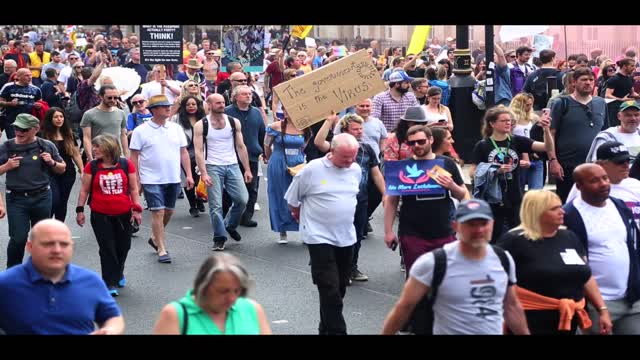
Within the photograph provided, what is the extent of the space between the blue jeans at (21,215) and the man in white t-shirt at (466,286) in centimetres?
542

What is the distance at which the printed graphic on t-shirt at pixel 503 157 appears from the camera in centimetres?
1018

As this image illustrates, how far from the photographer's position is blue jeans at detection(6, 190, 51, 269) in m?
10.7

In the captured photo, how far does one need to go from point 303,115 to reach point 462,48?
255 inches

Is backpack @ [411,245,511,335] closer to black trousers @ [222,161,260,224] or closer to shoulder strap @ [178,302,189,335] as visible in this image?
shoulder strap @ [178,302,189,335]

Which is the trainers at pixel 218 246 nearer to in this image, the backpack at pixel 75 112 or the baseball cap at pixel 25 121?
the baseball cap at pixel 25 121

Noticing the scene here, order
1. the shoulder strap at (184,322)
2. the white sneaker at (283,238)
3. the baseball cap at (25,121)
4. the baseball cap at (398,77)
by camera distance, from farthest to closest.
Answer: the baseball cap at (398,77) → the white sneaker at (283,238) → the baseball cap at (25,121) → the shoulder strap at (184,322)

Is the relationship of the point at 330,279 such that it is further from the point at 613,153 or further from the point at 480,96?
the point at 480,96

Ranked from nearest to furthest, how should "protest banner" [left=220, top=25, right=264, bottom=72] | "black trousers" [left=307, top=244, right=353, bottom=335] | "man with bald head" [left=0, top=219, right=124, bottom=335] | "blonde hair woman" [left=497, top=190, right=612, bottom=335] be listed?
"man with bald head" [left=0, top=219, right=124, bottom=335] < "blonde hair woman" [left=497, top=190, right=612, bottom=335] < "black trousers" [left=307, top=244, right=353, bottom=335] < "protest banner" [left=220, top=25, right=264, bottom=72]

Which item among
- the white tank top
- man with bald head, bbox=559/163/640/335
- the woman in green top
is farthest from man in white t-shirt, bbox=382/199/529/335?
the white tank top

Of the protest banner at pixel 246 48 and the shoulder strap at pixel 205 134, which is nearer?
the shoulder strap at pixel 205 134

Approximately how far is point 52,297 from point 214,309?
101cm

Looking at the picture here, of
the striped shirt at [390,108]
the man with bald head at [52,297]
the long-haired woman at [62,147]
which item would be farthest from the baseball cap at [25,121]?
the man with bald head at [52,297]

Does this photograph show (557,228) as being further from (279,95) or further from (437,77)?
(437,77)

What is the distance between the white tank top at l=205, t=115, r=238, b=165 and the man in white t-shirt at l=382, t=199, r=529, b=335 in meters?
6.58
